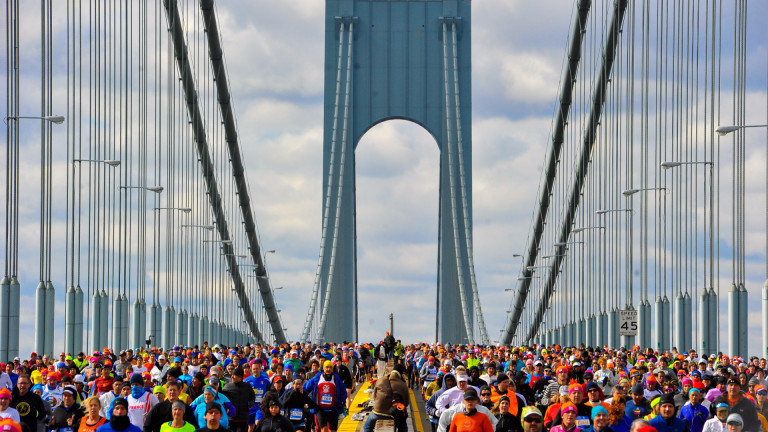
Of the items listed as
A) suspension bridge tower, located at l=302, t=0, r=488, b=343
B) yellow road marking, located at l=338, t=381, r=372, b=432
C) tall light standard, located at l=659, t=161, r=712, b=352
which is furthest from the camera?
suspension bridge tower, located at l=302, t=0, r=488, b=343

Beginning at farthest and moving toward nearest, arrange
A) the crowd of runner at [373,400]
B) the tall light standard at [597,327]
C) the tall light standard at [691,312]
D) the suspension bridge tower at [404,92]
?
the suspension bridge tower at [404,92]
the tall light standard at [597,327]
the tall light standard at [691,312]
the crowd of runner at [373,400]

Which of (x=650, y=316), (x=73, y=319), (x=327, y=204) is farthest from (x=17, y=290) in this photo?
(x=327, y=204)

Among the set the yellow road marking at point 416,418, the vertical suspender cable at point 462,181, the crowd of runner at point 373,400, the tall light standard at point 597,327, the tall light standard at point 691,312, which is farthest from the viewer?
the vertical suspender cable at point 462,181

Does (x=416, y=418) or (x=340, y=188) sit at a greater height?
(x=340, y=188)

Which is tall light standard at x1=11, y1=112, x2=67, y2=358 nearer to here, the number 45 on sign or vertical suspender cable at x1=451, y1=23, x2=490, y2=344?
the number 45 on sign

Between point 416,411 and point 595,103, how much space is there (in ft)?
95.4

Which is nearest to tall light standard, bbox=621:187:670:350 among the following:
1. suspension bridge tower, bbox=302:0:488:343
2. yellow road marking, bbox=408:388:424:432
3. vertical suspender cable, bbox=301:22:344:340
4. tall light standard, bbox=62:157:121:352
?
yellow road marking, bbox=408:388:424:432

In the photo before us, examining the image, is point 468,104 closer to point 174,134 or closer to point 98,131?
point 174,134

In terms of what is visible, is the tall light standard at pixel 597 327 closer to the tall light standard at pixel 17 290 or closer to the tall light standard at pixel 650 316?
the tall light standard at pixel 650 316

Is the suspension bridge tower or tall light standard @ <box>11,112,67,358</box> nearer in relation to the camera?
tall light standard @ <box>11,112,67,358</box>

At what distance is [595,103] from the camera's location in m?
52.4

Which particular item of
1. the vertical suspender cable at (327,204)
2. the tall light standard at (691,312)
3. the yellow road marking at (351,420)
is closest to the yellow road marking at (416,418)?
the yellow road marking at (351,420)

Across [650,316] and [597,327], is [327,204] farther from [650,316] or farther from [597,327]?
[650,316]

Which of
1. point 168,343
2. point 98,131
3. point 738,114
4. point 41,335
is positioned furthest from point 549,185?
point 41,335
